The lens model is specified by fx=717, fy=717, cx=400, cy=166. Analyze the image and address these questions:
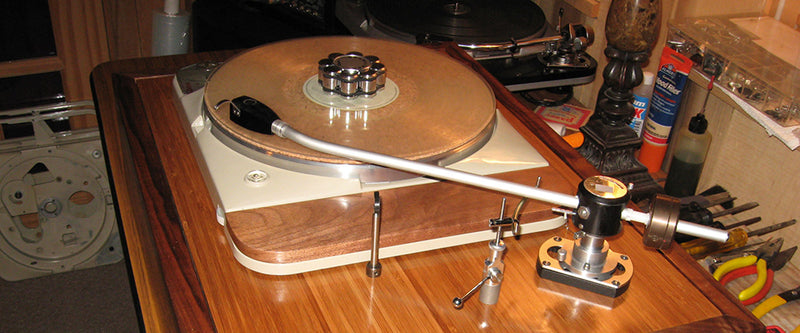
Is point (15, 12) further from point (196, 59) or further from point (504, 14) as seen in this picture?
point (504, 14)

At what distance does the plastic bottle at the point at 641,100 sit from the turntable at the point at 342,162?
1.47 feet

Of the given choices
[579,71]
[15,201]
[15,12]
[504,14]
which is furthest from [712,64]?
[15,12]

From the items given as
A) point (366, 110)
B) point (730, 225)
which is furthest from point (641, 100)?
point (366, 110)

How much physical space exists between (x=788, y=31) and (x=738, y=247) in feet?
1.28

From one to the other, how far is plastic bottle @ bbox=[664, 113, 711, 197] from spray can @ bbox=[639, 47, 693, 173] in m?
0.05

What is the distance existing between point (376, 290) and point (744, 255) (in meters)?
0.69

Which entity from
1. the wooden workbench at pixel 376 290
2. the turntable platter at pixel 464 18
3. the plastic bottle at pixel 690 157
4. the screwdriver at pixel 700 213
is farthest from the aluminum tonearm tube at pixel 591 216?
the turntable platter at pixel 464 18

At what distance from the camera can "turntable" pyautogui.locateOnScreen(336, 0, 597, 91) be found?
136 cm

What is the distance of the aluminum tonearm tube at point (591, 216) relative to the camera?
2.03ft

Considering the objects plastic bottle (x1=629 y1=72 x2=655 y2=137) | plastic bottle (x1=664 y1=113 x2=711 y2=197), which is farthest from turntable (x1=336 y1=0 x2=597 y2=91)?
plastic bottle (x1=664 y1=113 x2=711 y2=197)

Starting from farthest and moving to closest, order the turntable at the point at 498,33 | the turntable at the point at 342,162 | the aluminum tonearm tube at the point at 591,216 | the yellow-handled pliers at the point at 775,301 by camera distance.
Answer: the turntable at the point at 498,33 → the yellow-handled pliers at the point at 775,301 → the turntable at the point at 342,162 → the aluminum tonearm tube at the point at 591,216

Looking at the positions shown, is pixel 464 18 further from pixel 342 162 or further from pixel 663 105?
pixel 342 162

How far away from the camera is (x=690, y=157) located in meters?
1.25

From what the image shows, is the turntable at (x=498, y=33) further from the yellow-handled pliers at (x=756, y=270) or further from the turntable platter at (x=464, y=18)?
the yellow-handled pliers at (x=756, y=270)
